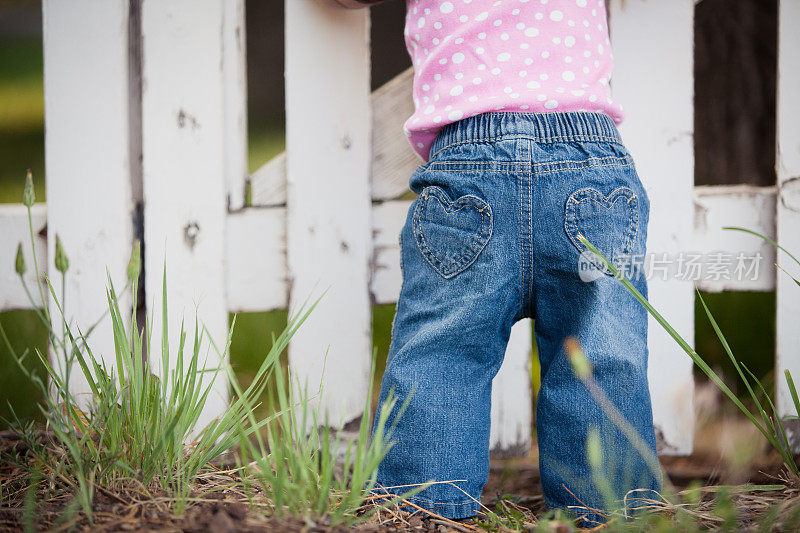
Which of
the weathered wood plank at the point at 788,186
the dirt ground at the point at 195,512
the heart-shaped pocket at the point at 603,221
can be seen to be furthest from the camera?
the weathered wood plank at the point at 788,186

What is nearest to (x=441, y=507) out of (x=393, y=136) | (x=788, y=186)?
(x=393, y=136)

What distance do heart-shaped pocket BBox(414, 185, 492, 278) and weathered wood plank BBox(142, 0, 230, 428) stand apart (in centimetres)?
63

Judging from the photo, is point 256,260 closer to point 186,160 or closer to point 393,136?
point 186,160

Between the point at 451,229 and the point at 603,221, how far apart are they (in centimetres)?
25

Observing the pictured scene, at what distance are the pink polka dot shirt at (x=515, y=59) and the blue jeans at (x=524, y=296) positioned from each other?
0.09 ft

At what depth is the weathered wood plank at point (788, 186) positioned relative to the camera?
4.45 ft

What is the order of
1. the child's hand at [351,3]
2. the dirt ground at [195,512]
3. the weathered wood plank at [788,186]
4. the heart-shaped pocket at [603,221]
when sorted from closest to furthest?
the dirt ground at [195,512] < the heart-shaped pocket at [603,221] < the child's hand at [351,3] < the weathered wood plank at [788,186]

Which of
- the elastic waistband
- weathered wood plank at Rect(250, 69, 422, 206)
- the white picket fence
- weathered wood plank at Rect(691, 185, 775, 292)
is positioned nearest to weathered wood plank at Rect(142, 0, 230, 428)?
the white picket fence

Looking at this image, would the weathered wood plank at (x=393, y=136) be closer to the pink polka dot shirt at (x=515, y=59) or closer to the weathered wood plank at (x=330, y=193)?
the weathered wood plank at (x=330, y=193)

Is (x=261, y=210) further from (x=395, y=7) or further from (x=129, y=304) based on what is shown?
(x=395, y=7)

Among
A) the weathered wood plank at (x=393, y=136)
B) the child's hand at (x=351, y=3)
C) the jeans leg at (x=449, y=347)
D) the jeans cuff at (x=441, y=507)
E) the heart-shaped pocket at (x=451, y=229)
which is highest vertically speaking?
the child's hand at (x=351, y=3)

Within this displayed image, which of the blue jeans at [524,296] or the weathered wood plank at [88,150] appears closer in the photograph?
the blue jeans at [524,296]

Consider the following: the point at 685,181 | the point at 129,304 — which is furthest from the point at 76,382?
the point at 685,181

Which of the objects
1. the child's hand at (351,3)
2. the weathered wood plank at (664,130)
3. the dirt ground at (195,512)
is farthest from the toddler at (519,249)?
the weathered wood plank at (664,130)
